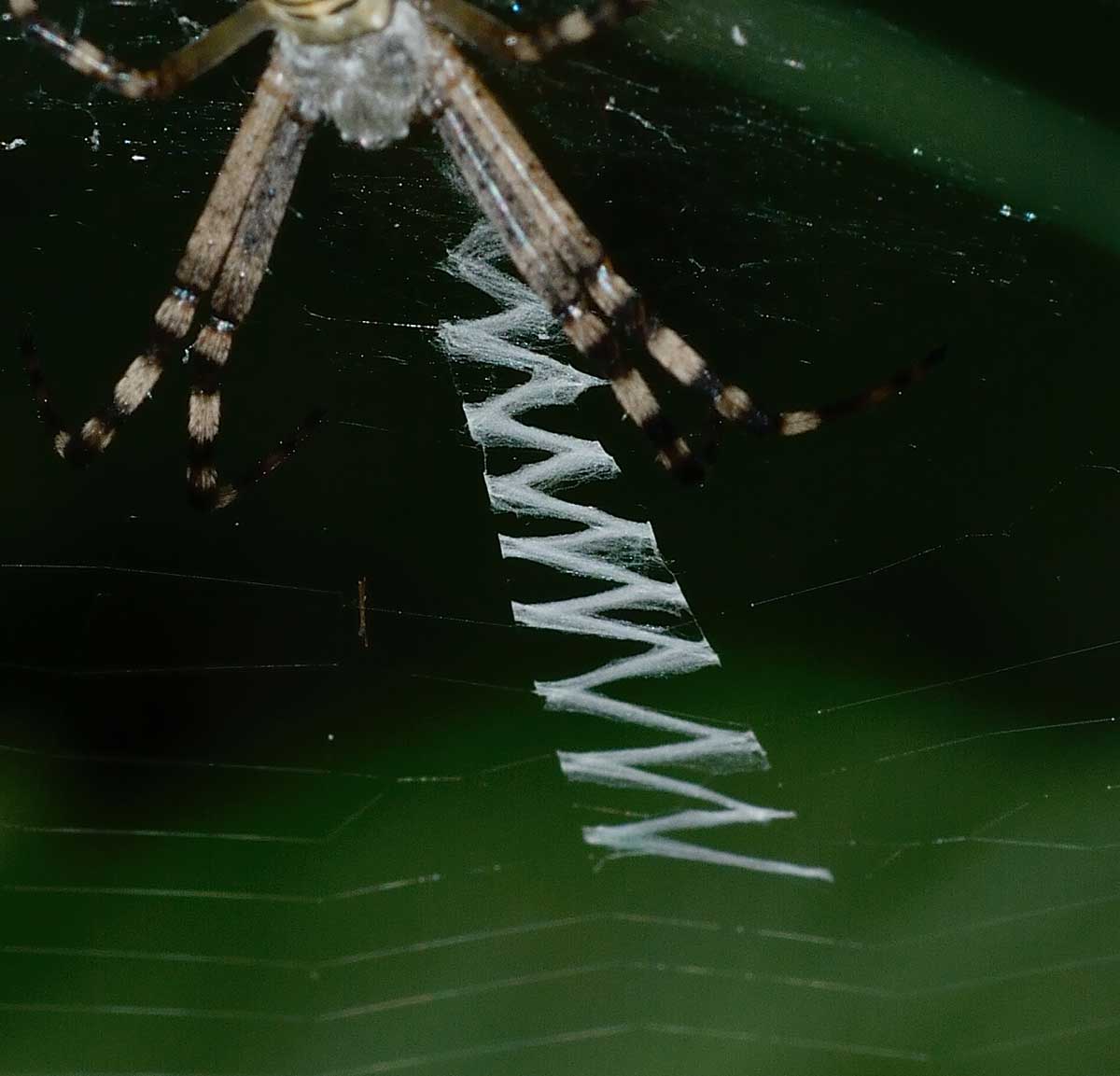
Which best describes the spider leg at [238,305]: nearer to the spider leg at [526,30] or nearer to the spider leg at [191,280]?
the spider leg at [191,280]

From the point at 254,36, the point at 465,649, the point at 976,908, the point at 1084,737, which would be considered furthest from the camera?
the point at 465,649

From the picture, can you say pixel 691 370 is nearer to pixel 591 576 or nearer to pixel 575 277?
pixel 575 277

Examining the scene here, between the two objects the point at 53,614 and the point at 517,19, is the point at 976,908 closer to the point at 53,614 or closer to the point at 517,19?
the point at 517,19

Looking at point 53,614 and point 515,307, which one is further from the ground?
point 515,307

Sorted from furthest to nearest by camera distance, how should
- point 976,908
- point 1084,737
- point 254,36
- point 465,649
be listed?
1. point 465,649
2. point 1084,737
3. point 976,908
4. point 254,36

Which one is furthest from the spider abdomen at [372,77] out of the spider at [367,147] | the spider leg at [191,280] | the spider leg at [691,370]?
the spider leg at [691,370]

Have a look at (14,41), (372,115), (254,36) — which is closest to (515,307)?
(372,115)
